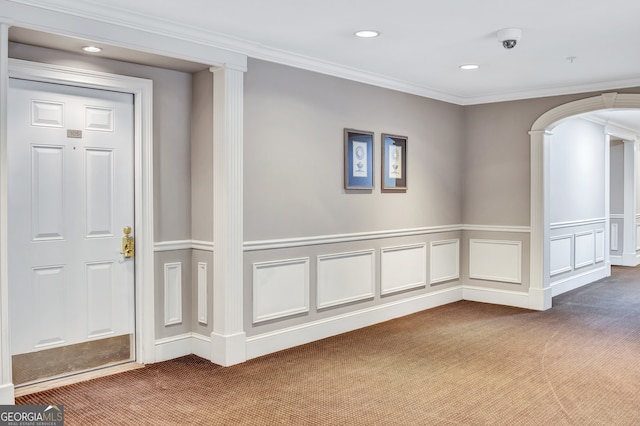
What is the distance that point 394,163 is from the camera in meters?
5.74

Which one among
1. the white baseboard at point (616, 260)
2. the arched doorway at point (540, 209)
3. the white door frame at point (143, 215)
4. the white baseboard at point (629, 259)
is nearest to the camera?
the white door frame at point (143, 215)

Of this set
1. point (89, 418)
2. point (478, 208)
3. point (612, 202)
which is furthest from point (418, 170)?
point (612, 202)

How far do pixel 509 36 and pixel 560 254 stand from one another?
3989mm

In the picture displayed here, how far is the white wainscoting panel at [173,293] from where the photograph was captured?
4328 mm

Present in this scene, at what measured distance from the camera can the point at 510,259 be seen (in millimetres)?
6391

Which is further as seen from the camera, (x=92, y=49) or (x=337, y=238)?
(x=337, y=238)

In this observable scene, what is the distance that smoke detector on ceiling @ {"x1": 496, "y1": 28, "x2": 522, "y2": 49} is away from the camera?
388 centimetres

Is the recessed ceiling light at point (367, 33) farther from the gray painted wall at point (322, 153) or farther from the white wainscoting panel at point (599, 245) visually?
the white wainscoting panel at point (599, 245)

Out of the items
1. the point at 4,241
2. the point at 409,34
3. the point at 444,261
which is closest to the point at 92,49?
the point at 4,241

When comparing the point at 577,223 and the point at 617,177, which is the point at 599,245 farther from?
the point at 617,177

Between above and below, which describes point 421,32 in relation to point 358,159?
above

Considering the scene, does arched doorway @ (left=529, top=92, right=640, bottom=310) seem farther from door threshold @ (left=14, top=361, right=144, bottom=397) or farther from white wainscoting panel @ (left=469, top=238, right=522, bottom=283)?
door threshold @ (left=14, top=361, right=144, bottom=397)

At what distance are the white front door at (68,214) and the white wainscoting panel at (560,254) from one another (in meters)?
5.04

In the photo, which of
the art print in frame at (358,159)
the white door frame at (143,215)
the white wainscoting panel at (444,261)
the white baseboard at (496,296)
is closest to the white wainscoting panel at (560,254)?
the white baseboard at (496,296)
